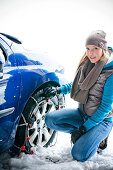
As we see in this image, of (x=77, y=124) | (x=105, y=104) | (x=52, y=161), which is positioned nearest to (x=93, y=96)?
(x=105, y=104)

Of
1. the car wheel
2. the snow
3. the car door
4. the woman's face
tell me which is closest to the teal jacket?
the woman's face

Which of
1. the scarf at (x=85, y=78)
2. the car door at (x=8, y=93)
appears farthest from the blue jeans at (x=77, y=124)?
the car door at (x=8, y=93)

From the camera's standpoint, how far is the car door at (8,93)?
1167mm

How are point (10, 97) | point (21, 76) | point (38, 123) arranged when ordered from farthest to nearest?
point (38, 123) < point (21, 76) < point (10, 97)

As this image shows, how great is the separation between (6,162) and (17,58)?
1059mm

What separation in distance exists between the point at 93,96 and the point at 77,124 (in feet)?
1.39

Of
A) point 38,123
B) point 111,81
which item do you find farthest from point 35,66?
point 111,81

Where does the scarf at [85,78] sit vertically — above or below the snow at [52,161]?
above

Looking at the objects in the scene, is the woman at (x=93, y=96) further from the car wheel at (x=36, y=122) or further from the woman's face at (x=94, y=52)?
the car wheel at (x=36, y=122)

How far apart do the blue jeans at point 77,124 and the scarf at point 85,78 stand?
0.80 ft

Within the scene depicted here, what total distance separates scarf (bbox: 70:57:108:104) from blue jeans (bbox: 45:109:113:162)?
0.24 meters

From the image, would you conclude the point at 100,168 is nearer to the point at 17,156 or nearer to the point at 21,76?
the point at 17,156

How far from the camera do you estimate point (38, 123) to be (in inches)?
67.6

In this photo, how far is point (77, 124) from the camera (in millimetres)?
1713
